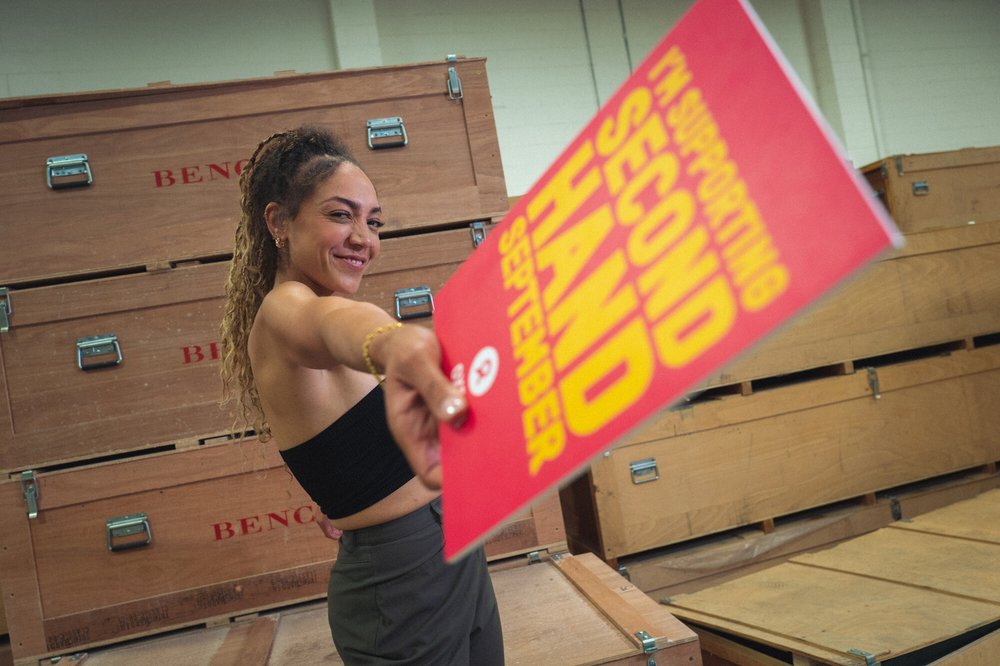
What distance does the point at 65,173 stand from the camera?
7.59ft

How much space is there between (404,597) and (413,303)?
1.40 metres

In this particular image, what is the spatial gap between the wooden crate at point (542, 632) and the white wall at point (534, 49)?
2.88 m

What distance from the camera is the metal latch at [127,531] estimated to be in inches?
88.1

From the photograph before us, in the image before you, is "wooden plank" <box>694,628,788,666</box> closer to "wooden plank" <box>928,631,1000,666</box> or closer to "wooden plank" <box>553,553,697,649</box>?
"wooden plank" <box>553,553,697,649</box>

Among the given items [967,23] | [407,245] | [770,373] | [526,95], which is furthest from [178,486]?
[967,23]

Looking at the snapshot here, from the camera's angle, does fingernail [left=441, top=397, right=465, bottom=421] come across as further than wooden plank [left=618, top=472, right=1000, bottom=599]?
No

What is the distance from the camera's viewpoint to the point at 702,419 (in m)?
2.90

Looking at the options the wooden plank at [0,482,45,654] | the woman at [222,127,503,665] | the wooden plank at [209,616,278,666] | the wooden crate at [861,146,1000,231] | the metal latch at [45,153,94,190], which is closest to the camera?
the woman at [222,127,503,665]

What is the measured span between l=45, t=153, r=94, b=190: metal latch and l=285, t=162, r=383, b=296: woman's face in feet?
5.15

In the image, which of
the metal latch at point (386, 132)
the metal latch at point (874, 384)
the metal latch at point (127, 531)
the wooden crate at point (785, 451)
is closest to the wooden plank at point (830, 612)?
the wooden crate at point (785, 451)

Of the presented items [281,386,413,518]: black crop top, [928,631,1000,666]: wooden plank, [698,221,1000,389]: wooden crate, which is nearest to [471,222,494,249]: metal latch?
[698,221,1000,389]: wooden crate

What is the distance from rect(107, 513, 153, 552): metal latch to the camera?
7.34 ft

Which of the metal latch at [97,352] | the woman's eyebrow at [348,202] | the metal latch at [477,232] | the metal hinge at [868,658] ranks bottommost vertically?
the metal hinge at [868,658]

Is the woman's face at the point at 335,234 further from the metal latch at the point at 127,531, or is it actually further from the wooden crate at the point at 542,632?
the metal latch at the point at 127,531
